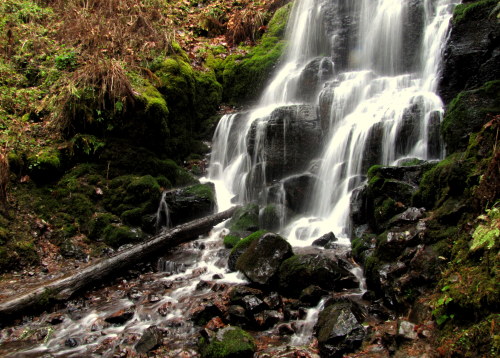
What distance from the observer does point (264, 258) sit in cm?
620

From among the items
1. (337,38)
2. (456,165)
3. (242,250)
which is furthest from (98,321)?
(337,38)

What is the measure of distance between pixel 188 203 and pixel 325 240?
392 cm

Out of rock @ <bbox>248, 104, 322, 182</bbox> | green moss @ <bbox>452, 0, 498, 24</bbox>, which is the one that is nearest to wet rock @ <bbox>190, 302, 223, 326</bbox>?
rock @ <bbox>248, 104, 322, 182</bbox>

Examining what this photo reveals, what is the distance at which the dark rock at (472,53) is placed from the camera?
8633 mm

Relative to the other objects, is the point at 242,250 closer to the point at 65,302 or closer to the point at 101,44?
the point at 65,302

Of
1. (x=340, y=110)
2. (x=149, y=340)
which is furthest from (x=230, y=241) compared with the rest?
(x=340, y=110)

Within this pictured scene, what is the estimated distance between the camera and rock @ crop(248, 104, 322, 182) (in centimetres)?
1102

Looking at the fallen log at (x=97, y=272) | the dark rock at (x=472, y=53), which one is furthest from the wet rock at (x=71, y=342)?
the dark rock at (x=472, y=53)

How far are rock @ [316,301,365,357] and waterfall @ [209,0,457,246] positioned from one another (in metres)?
3.66

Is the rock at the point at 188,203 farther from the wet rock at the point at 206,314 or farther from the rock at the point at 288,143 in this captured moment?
the wet rock at the point at 206,314

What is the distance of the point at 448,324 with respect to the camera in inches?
131

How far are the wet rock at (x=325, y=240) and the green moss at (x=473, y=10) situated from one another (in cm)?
717

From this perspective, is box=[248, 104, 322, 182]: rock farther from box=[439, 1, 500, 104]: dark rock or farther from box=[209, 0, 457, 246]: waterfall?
box=[439, 1, 500, 104]: dark rock

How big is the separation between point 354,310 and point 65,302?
15.8 feet
